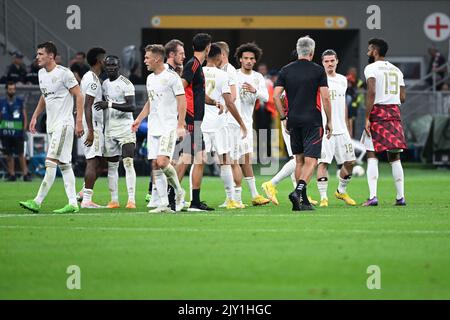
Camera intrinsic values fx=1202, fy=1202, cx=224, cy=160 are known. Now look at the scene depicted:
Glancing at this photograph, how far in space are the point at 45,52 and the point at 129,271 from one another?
6.42 m

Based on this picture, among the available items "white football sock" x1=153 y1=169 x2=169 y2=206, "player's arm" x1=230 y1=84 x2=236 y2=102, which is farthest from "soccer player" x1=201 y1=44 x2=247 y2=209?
"white football sock" x1=153 y1=169 x2=169 y2=206

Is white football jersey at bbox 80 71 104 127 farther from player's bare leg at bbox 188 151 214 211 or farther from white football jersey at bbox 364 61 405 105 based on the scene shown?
white football jersey at bbox 364 61 405 105

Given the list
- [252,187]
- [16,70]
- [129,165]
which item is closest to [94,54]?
[129,165]

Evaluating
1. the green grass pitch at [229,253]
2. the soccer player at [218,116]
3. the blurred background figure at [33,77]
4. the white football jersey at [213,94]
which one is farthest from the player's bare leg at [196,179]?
the blurred background figure at [33,77]

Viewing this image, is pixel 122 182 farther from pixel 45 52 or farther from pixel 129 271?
pixel 129 271

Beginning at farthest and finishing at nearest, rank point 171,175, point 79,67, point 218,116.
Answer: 1. point 79,67
2. point 218,116
3. point 171,175

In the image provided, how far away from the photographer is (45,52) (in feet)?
52.6

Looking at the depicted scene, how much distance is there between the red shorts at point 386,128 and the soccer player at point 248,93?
5.89ft

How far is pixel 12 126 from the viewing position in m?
26.5

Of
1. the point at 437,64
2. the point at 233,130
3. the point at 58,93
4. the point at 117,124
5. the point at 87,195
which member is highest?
the point at 437,64

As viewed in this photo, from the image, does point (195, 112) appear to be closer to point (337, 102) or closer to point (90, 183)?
point (90, 183)

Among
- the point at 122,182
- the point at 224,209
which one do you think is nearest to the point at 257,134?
the point at 122,182

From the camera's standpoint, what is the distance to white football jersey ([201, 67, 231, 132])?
1681cm

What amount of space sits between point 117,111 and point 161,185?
2.45 metres
